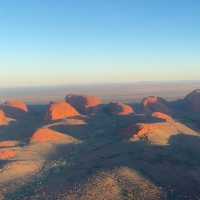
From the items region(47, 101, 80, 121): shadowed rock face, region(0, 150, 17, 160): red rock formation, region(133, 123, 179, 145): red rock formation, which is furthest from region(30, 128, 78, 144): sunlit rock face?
region(47, 101, 80, 121): shadowed rock face

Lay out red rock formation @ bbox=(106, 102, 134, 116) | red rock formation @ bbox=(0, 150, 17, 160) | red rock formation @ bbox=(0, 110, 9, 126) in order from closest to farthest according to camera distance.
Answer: red rock formation @ bbox=(0, 150, 17, 160), red rock formation @ bbox=(0, 110, 9, 126), red rock formation @ bbox=(106, 102, 134, 116)

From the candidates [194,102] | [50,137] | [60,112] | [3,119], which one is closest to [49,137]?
[50,137]

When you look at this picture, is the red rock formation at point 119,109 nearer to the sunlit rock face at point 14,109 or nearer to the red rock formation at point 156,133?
the sunlit rock face at point 14,109

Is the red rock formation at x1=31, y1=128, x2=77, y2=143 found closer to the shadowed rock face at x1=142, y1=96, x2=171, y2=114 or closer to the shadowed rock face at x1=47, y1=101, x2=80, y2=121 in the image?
the shadowed rock face at x1=47, y1=101, x2=80, y2=121

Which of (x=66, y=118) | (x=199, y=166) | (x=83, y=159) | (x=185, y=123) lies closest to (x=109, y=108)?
(x=66, y=118)

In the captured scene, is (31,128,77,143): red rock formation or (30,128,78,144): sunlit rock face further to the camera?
(31,128,77,143): red rock formation

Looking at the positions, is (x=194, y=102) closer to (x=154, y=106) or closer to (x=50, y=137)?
(x=154, y=106)

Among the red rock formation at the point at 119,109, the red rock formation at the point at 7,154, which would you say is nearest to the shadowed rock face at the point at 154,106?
the red rock formation at the point at 119,109
